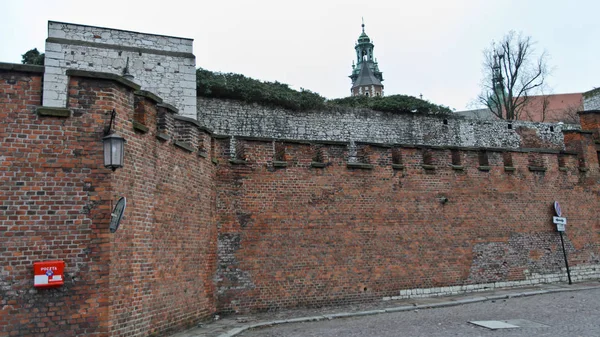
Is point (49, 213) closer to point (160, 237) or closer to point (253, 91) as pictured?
point (160, 237)

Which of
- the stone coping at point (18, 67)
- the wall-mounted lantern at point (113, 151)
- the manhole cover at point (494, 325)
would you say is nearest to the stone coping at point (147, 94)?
the wall-mounted lantern at point (113, 151)

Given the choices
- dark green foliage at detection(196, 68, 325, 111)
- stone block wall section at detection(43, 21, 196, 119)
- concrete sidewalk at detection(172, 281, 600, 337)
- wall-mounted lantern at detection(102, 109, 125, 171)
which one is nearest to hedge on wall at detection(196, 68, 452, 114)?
dark green foliage at detection(196, 68, 325, 111)

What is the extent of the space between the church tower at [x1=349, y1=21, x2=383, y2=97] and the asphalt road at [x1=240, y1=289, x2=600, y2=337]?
209 feet

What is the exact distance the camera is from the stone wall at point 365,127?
18.2 meters

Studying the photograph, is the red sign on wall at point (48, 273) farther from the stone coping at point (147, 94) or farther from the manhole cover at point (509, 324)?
the manhole cover at point (509, 324)

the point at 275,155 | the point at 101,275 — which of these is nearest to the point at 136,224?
the point at 101,275

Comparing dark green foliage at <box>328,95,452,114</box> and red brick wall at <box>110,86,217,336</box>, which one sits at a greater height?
dark green foliage at <box>328,95,452,114</box>

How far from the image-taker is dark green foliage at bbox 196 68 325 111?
1783cm

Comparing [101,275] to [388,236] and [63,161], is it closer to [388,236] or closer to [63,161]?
[63,161]

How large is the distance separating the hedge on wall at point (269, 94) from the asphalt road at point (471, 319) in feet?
35.8

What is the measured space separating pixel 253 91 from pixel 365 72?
58910 millimetres

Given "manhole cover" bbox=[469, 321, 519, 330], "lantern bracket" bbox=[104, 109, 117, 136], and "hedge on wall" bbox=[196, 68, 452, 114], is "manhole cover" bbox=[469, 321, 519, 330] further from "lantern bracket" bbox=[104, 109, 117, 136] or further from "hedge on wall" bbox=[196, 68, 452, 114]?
"hedge on wall" bbox=[196, 68, 452, 114]

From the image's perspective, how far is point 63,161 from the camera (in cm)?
652

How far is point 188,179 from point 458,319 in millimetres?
6133
